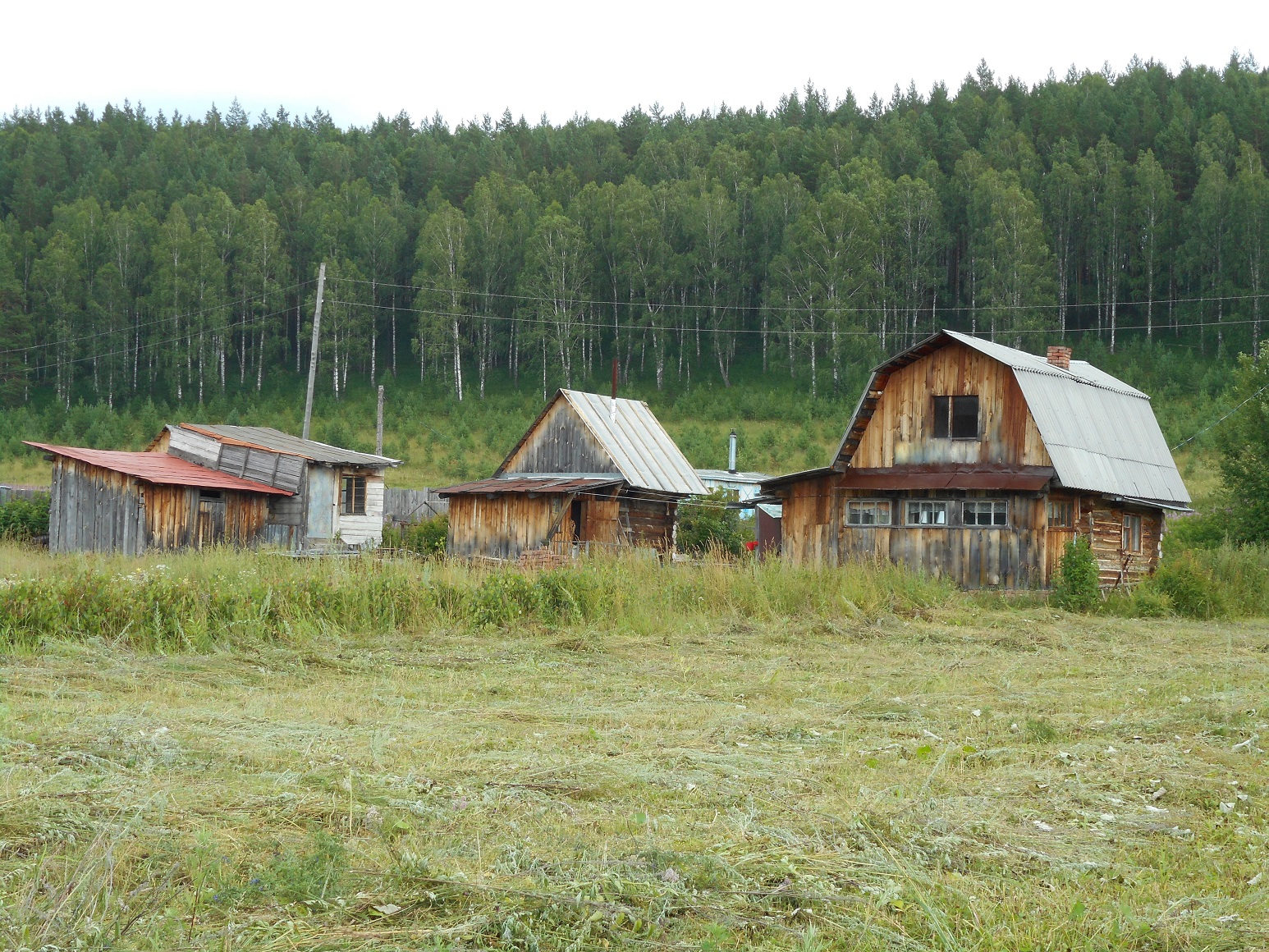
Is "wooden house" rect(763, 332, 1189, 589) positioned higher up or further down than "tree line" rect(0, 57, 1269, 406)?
further down

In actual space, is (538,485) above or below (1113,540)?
above

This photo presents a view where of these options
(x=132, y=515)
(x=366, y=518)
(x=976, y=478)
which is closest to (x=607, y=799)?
(x=976, y=478)

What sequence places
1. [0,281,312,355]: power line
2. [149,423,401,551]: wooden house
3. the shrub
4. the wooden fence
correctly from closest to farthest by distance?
1. the shrub
2. [149,423,401,551]: wooden house
3. the wooden fence
4. [0,281,312,355]: power line

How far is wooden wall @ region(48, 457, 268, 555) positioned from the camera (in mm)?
30859

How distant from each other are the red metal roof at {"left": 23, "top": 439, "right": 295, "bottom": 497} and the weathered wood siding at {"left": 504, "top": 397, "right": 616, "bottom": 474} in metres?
6.44

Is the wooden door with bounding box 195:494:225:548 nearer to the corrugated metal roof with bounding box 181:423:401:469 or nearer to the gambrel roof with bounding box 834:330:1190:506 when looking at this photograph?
the corrugated metal roof with bounding box 181:423:401:469

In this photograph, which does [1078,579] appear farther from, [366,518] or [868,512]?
[366,518]

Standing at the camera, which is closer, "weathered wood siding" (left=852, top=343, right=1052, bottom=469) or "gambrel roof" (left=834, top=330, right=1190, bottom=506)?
"gambrel roof" (left=834, top=330, right=1190, bottom=506)

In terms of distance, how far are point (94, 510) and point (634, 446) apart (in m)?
13.9

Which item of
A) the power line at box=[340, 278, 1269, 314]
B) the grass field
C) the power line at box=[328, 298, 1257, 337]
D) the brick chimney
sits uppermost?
the power line at box=[340, 278, 1269, 314]

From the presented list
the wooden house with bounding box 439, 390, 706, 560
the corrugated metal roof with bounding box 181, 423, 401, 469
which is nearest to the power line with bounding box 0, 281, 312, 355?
the corrugated metal roof with bounding box 181, 423, 401, 469

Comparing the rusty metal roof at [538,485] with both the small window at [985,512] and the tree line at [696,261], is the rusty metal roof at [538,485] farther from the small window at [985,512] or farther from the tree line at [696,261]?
the tree line at [696,261]

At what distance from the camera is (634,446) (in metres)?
33.7

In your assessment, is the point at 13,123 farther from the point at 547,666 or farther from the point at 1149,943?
the point at 1149,943
